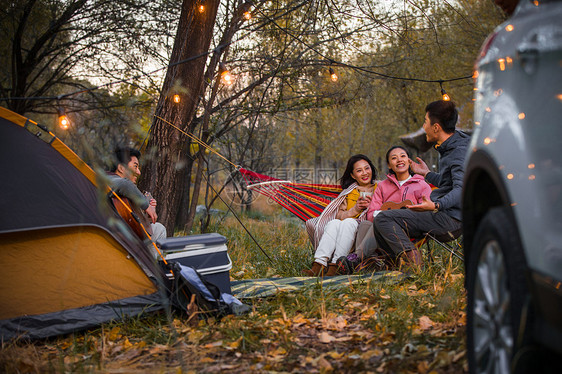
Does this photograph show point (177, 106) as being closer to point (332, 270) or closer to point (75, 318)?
point (332, 270)

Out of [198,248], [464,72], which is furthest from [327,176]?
[198,248]

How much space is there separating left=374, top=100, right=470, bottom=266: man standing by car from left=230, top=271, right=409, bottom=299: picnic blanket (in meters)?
0.26

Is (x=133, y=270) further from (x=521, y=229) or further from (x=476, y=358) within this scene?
(x=521, y=229)

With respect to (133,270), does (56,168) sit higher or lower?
higher

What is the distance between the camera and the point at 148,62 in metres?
6.97

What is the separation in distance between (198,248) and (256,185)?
188 cm

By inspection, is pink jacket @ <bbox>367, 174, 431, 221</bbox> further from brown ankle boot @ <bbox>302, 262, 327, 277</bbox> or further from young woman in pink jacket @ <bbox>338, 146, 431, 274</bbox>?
brown ankle boot @ <bbox>302, 262, 327, 277</bbox>

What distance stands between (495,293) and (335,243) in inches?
99.6

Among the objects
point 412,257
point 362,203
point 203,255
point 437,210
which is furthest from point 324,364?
point 362,203

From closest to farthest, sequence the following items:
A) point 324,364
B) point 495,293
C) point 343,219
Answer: point 495,293 → point 324,364 → point 343,219

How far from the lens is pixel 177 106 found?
4680mm

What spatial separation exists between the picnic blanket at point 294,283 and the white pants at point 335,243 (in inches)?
18.4

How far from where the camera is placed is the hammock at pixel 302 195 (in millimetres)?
4551

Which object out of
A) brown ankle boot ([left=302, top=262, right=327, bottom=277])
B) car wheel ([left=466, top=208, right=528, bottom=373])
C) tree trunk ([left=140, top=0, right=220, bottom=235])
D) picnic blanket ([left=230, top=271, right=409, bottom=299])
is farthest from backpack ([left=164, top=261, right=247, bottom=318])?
tree trunk ([left=140, top=0, right=220, bottom=235])
